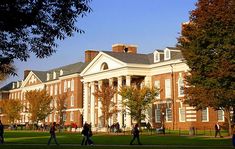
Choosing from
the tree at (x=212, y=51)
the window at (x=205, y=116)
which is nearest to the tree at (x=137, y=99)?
the window at (x=205, y=116)

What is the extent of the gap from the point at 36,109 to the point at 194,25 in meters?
56.7

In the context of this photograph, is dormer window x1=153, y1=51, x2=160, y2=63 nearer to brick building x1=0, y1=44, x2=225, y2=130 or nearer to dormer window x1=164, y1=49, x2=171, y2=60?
brick building x1=0, y1=44, x2=225, y2=130

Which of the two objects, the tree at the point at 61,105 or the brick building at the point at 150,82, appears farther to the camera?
the tree at the point at 61,105

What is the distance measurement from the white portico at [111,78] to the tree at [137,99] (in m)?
5.15

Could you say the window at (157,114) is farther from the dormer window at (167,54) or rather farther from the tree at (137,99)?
the dormer window at (167,54)

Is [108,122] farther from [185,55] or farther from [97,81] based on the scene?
[185,55]

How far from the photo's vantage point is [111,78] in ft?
247

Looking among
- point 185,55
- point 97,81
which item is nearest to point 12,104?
point 97,81

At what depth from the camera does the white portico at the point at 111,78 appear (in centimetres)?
7162

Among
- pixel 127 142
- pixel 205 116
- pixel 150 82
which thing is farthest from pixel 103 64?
pixel 127 142

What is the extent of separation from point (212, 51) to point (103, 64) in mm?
41295

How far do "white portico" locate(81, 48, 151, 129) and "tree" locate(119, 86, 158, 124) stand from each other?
515 centimetres

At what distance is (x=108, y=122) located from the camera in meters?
77.2

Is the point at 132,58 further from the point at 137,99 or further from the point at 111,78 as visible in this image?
the point at 137,99
